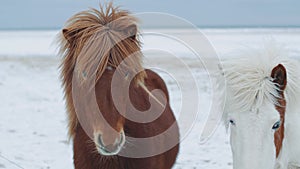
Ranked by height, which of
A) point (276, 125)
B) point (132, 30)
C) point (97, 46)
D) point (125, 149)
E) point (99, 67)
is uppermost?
point (132, 30)

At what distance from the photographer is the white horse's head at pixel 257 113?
2523 mm

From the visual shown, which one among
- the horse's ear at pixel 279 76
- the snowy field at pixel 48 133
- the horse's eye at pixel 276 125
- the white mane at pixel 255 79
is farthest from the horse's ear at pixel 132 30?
the horse's eye at pixel 276 125

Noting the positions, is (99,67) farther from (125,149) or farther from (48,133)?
(48,133)

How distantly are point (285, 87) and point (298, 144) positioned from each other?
0.53 meters

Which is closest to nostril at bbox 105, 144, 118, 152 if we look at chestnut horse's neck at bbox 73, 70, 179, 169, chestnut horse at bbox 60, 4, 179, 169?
chestnut horse at bbox 60, 4, 179, 169

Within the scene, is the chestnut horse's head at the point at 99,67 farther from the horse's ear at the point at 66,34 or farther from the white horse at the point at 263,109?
the white horse at the point at 263,109

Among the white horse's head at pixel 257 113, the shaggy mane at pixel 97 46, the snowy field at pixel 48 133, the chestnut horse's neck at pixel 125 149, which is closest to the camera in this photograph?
the white horse's head at pixel 257 113

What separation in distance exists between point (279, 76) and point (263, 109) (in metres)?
0.26

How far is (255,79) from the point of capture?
270 centimetres

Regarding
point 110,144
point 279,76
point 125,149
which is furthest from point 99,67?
point 279,76

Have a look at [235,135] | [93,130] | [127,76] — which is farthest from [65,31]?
[235,135]

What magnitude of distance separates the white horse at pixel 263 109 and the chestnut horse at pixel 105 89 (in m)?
0.76

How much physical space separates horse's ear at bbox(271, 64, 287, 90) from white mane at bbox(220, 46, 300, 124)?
0.13 feet

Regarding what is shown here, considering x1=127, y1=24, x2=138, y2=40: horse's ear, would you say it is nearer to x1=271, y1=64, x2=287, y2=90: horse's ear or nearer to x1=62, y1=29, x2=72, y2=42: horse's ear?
x1=62, y1=29, x2=72, y2=42: horse's ear
